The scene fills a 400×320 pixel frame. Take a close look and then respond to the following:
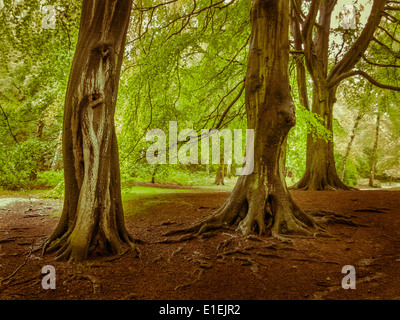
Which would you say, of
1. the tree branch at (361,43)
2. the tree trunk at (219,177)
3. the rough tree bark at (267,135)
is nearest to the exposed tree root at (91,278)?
the rough tree bark at (267,135)

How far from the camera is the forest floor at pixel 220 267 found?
288cm

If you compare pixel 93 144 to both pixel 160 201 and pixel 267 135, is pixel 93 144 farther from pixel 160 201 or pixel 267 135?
pixel 160 201

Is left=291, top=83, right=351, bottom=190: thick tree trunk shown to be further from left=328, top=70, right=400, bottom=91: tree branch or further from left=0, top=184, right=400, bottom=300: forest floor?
left=0, top=184, right=400, bottom=300: forest floor

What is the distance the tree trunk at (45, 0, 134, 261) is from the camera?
3846 millimetres

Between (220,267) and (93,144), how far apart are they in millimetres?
2539

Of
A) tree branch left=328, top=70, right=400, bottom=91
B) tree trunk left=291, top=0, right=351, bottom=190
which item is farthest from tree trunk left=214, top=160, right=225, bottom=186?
tree branch left=328, top=70, right=400, bottom=91

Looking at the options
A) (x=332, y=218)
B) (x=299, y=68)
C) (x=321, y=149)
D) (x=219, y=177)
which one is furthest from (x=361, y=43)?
(x=219, y=177)

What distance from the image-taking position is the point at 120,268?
3.52 meters

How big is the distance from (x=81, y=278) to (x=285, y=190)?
12.5 ft
